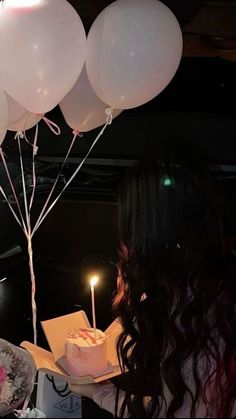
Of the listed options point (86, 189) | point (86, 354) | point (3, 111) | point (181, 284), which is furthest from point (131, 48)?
point (86, 189)

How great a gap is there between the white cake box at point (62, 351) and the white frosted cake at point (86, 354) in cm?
2

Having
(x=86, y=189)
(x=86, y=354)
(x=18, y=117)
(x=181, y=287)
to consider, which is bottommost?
(x=86, y=354)

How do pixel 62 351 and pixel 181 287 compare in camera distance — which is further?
pixel 62 351

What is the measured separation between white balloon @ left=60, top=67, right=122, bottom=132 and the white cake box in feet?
2.04

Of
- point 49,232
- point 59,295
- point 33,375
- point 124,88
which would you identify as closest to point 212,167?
point 124,88

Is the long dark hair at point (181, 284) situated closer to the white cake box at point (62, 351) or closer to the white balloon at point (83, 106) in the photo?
the white cake box at point (62, 351)

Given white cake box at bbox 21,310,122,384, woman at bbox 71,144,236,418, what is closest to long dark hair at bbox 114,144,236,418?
woman at bbox 71,144,236,418

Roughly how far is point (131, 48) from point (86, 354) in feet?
2.80

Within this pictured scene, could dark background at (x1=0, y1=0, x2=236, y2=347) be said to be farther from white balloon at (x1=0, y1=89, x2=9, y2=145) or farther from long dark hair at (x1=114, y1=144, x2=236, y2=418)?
long dark hair at (x1=114, y1=144, x2=236, y2=418)

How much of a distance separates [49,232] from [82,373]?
1.06 m

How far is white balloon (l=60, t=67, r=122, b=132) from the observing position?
168 centimetres

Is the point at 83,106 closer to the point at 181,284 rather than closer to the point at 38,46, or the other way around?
the point at 38,46

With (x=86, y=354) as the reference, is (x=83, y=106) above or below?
above

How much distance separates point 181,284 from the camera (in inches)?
46.4
